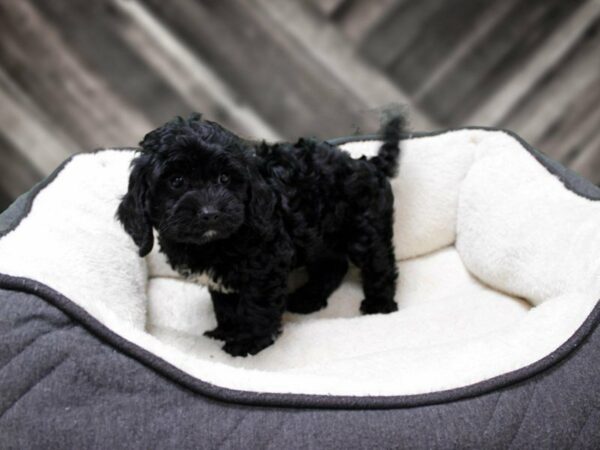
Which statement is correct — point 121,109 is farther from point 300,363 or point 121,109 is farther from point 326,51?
point 300,363

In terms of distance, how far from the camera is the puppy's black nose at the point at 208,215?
1466mm

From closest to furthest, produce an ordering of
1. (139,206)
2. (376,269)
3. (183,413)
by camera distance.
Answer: (183,413)
(139,206)
(376,269)

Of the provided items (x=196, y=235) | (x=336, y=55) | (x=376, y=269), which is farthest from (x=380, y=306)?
(x=336, y=55)

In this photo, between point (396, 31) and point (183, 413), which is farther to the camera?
point (396, 31)

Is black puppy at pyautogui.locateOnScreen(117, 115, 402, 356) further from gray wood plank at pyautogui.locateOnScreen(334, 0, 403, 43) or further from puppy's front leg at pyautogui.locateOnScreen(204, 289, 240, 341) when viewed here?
gray wood plank at pyautogui.locateOnScreen(334, 0, 403, 43)

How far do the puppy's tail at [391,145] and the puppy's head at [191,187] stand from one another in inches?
24.4

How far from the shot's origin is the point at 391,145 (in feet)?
6.98

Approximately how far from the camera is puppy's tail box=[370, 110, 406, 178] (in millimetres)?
2092

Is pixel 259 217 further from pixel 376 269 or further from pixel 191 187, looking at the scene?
pixel 376 269

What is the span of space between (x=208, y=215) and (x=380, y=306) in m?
0.89

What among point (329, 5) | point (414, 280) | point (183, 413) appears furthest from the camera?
point (329, 5)

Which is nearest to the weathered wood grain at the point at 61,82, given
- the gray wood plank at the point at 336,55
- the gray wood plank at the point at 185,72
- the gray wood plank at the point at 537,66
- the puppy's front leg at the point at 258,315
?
the gray wood plank at the point at 185,72

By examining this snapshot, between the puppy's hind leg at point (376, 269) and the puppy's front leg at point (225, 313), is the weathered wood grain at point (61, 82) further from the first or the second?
the puppy's hind leg at point (376, 269)

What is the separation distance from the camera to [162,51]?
2426 mm
